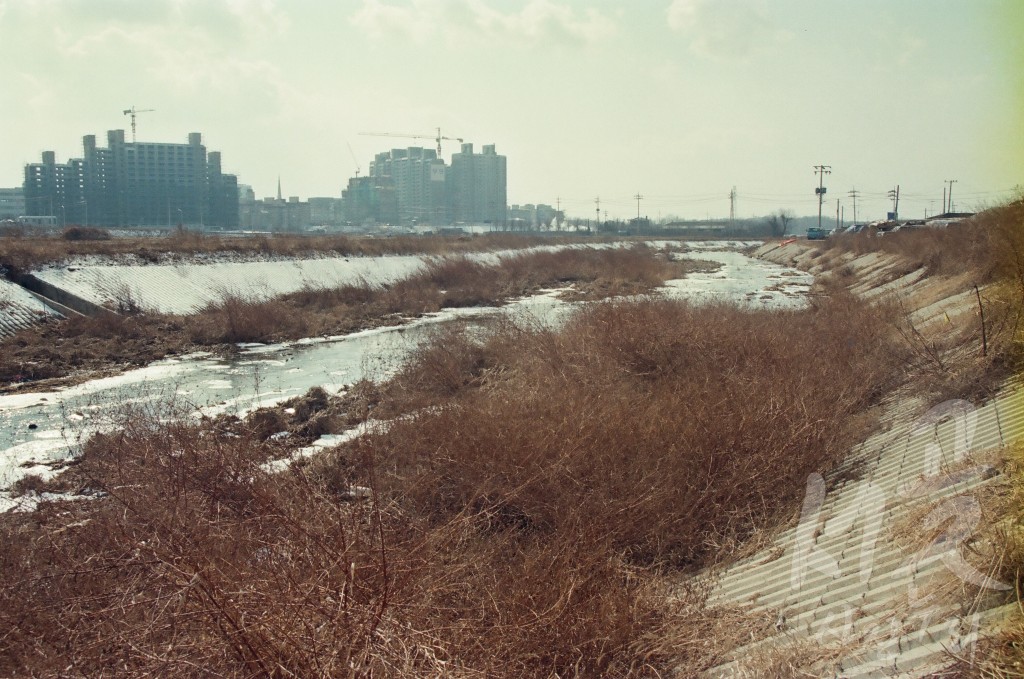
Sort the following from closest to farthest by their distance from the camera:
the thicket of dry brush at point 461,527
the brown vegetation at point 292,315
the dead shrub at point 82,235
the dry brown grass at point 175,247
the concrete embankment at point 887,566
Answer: the concrete embankment at point 887,566, the thicket of dry brush at point 461,527, the brown vegetation at point 292,315, the dry brown grass at point 175,247, the dead shrub at point 82,235

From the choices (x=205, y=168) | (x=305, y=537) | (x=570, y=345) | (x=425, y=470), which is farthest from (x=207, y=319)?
(x=205, y=168)

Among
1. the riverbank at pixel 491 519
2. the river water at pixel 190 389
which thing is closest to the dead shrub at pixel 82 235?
the river water at pixel 190 389

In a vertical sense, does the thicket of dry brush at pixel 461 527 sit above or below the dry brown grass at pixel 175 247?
below

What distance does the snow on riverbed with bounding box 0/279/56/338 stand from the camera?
24359 mm

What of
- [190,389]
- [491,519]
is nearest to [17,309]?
[190,389]

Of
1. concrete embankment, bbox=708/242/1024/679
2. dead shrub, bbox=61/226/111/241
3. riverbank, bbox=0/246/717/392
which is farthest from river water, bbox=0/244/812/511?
dead shrub, bbox=61/226/111/241

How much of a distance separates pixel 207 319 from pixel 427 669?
2551 centimetres

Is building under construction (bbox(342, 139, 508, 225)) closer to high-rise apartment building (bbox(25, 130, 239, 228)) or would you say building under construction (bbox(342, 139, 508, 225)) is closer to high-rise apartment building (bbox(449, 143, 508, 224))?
high-rise apartment building (bbox(449, 143, 508, 224))

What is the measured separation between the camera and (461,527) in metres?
7.69

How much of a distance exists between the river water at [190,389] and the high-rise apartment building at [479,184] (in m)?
146

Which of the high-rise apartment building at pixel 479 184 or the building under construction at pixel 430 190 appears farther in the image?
the high-rise apartment building at pixel 479 184

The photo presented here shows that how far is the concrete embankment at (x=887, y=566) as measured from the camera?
4895 millimetres

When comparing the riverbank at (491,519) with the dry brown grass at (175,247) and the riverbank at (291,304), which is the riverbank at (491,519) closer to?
the riverbank at (291,304)

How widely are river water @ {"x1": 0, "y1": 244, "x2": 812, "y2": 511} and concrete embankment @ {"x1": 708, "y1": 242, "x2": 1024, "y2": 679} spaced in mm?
8854
